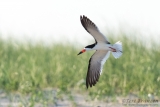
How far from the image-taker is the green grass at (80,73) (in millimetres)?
6758

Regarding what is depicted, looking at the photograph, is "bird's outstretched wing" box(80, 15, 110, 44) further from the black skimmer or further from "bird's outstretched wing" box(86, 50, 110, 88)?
"bird's outstretched wing" box(86, 50, 110, 88)

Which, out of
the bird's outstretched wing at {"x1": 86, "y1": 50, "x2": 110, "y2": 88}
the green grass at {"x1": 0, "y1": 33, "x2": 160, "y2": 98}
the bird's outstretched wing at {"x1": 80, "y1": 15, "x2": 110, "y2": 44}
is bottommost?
the green grass at {"x1": 0, "y1": 33, "x2": 160, "y2": 98}

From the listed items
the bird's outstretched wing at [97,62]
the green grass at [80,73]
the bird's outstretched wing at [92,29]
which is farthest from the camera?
the green grass at [80,73]

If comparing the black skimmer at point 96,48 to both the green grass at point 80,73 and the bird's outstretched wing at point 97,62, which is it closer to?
the bird's outstretched wing at point 97,62

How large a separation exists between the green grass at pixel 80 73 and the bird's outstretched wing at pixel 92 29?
2.22 metres

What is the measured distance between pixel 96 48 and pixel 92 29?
172 millimetres

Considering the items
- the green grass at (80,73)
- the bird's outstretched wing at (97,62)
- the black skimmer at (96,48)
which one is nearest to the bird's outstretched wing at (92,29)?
the black skimmer at (96,48)

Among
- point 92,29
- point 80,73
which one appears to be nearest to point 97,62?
point 92,29

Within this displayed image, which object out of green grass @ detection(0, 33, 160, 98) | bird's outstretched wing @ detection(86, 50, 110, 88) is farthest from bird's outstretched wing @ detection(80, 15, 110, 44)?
green grass @ detection(0, 33, 160, 98)

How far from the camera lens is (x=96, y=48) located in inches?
161

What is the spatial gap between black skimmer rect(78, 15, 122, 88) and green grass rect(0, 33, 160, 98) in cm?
160

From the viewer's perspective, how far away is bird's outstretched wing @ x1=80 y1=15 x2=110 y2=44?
400 cm

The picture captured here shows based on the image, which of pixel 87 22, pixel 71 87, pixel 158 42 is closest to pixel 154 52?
pixel 158 42

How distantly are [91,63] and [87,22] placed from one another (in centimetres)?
74
